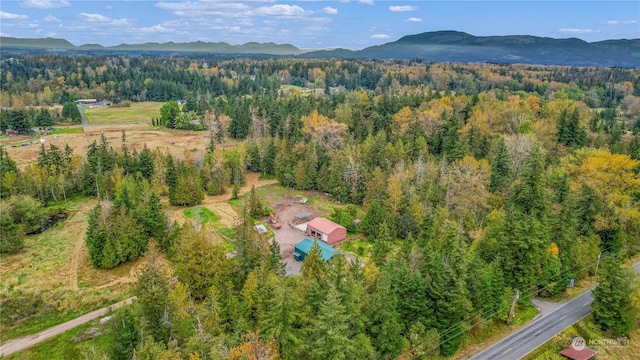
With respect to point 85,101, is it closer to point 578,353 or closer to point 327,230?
point 327,230

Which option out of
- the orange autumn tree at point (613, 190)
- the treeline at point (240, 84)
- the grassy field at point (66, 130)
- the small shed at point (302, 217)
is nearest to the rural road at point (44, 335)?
the small shed at point (302, 217)

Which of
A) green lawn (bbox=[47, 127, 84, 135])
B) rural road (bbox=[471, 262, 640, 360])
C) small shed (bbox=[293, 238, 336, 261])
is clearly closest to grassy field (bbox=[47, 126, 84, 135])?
green lawn (bbox=[47, 127, 84, 135])

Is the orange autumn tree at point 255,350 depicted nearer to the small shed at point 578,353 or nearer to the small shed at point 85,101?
the small shed at point 578,353

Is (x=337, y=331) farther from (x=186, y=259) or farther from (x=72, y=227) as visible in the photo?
(x=72, y=227)

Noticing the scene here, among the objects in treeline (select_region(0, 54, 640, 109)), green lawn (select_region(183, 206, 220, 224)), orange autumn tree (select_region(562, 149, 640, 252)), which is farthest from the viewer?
treeline (select_region(0, 54, 640, 109))

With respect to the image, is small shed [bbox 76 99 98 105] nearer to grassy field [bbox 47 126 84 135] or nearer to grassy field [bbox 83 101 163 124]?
grassy field [bbox 83 101 163 124]

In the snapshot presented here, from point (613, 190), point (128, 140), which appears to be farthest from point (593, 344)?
point (128, 140)
